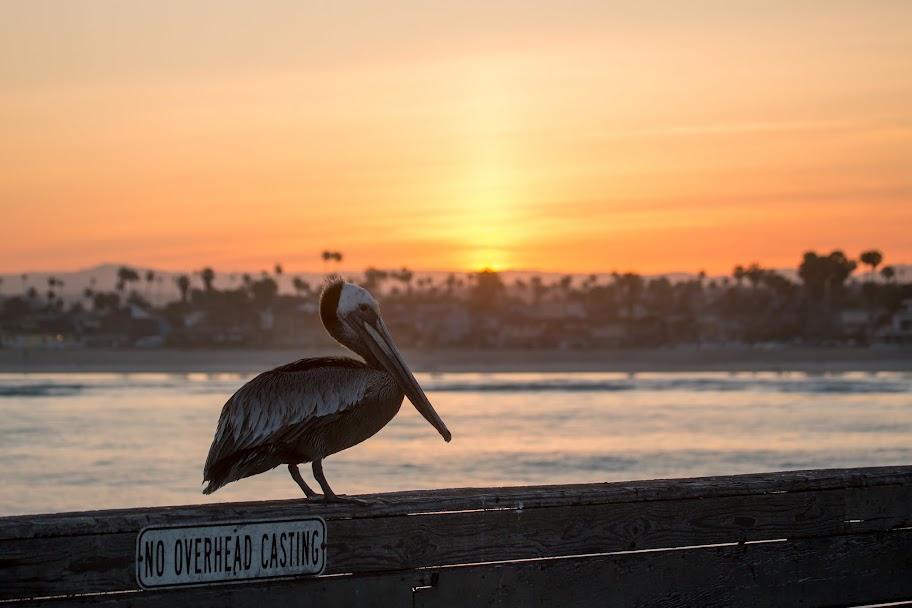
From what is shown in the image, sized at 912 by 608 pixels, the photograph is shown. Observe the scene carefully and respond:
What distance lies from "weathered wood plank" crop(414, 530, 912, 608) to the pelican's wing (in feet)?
2.56

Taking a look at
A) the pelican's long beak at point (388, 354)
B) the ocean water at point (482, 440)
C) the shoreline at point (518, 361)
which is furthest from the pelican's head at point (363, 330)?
the shoreline at point (518, 361)

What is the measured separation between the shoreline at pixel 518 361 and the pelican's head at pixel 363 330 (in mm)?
70276

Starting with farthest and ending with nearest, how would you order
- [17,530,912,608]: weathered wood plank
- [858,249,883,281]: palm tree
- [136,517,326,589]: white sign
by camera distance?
1. [858,249,883,281]: palm tree
2. [17,530,912,608]: weathered wood plank
3. [136,517,326,589]: white sign

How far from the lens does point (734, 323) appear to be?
5271 inches

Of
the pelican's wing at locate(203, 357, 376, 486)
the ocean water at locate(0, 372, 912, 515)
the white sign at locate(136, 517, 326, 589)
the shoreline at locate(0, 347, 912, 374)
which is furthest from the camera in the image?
the shoreline at locate(0, 347, 912, 374)

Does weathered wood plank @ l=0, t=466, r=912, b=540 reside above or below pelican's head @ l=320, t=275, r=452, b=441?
below

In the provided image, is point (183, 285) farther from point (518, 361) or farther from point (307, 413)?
point (307, 413)

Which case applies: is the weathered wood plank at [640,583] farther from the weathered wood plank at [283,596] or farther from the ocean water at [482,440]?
the ocean water at [482,440]

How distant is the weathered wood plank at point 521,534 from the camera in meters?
3.32

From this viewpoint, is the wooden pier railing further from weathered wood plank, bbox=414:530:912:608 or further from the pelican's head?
the pelican's head

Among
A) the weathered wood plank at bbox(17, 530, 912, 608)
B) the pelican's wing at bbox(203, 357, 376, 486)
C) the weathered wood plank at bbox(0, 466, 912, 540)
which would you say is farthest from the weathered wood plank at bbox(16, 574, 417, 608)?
the pelican's wing at bbox(203, 357, 376, 486)

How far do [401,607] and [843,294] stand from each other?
150241 millimetres

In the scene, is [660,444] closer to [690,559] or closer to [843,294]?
[690,559]

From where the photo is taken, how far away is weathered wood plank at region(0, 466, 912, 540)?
337 centimetres
